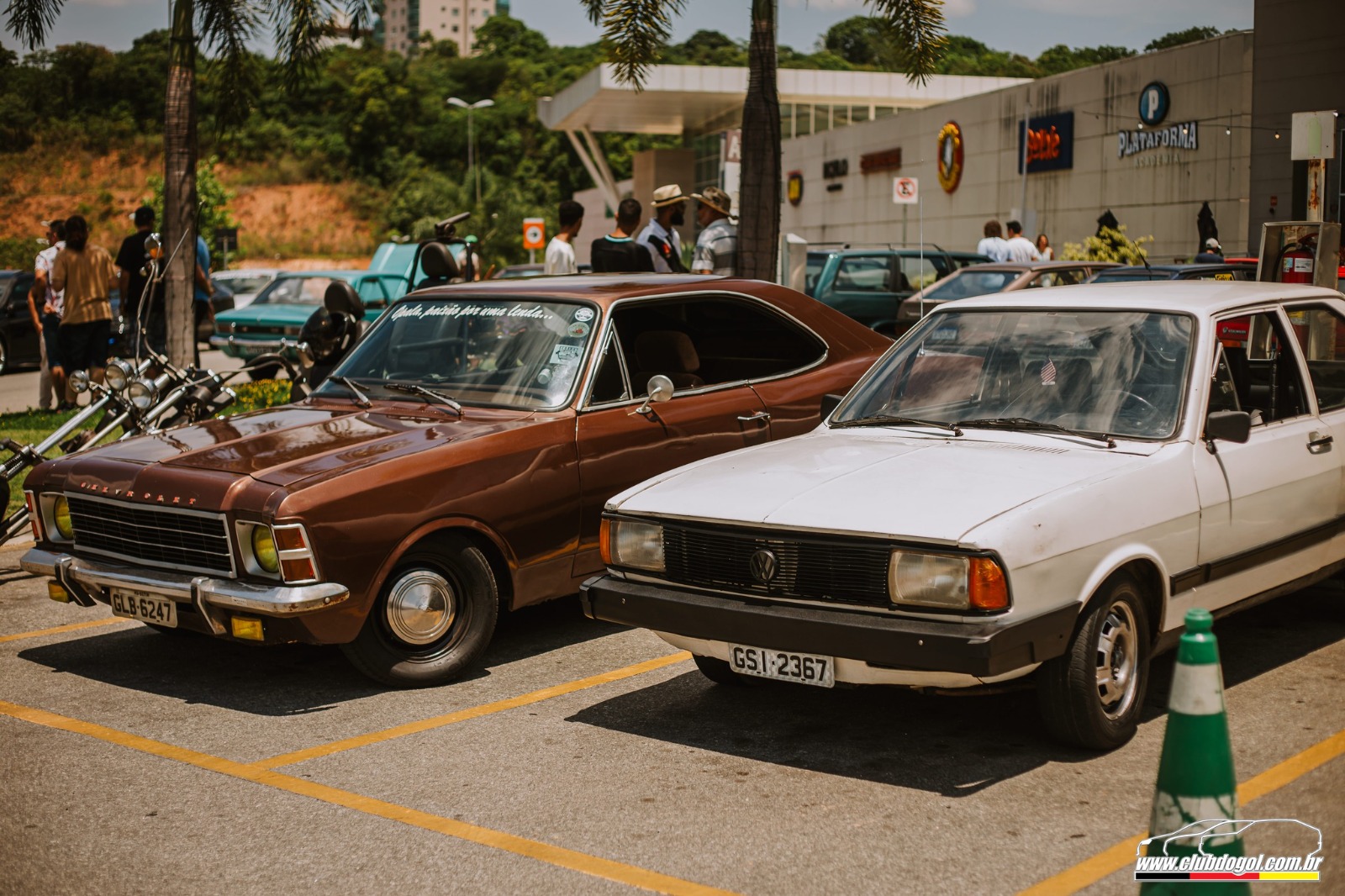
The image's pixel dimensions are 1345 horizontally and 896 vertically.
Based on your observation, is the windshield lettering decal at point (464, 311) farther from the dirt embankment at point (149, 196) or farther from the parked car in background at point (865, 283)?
the dirt embankment at point (149, 196)

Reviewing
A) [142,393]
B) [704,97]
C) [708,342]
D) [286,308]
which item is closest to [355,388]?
[708,342]

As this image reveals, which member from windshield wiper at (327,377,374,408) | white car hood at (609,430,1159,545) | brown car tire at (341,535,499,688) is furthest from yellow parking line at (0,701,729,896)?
windshield wiper at (327,377,374,408)

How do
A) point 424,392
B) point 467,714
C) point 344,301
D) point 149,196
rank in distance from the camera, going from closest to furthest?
point 467,714 → point 424,392 → point 344,301 → point 149,196

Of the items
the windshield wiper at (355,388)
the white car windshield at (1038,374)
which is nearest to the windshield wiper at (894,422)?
the white car windshield at (1038,374)

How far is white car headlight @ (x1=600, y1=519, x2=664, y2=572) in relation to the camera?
5324 mm

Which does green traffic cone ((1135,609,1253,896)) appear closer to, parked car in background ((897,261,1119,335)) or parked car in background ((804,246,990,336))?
parked car in background ((897,261,1119,335))

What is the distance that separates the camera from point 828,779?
4.86 meters

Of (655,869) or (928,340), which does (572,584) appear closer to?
(928,340)

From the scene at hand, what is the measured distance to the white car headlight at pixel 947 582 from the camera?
4.54 metres

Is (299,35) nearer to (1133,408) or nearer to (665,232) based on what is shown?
(665,232)

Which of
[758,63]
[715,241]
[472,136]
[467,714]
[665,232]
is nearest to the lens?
[467,714]

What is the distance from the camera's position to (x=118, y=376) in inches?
338

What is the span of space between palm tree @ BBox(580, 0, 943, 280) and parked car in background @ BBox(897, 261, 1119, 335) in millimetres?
3263

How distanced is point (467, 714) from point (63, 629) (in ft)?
9.12
